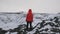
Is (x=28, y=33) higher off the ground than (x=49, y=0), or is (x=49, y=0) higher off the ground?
(x=49, y=0)

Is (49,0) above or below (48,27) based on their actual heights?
above

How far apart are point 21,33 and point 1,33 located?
0.28 feet

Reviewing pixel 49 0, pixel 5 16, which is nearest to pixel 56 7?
pixel 49 0

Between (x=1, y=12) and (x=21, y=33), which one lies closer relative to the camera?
(x=21, y=33)

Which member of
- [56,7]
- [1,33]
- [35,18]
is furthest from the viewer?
[56,7]

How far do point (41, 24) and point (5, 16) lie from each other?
21 centimetres

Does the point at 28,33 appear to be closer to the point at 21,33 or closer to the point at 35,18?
the point at 21,33

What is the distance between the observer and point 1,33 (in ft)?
1.78

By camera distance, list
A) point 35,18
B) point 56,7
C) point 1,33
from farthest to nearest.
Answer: point 56,7, point 35,18, point 1,33

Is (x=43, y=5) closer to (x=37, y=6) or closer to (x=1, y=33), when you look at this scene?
(x=37, y=6)

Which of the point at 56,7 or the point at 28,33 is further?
the point at 56,7

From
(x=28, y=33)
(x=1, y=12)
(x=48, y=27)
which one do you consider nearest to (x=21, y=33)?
(x=28, y=33)

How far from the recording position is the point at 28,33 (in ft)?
1.80

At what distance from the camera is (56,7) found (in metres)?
0.81
